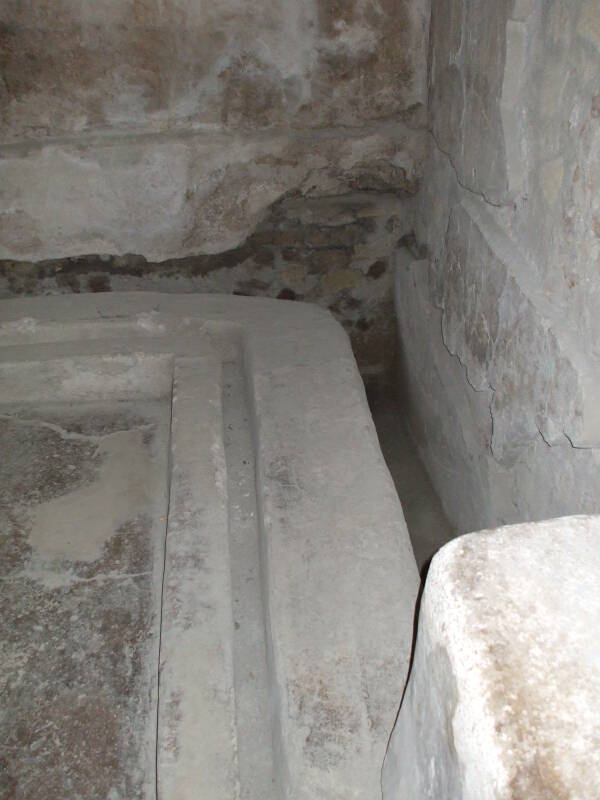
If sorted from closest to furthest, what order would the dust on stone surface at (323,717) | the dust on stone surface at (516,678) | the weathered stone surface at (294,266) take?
the dust on stone surface at (516,678)
the dust on stone surface at (323,717)
the weathered stone surface at (294,266)

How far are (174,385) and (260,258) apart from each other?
1.05 metres

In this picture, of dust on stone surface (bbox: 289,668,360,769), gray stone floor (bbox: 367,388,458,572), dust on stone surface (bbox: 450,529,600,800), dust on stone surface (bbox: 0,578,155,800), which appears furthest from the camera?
gray stone floor (bbox: 367,388,458,572)

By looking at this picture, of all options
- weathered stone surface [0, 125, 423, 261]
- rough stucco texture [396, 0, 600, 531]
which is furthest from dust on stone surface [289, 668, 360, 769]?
weathered stone surface [0, 125, 423, 261]

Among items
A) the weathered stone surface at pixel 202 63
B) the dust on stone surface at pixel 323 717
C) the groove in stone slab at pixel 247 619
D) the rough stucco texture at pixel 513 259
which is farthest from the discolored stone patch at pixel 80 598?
the weathered stone surface at pixel 202 63

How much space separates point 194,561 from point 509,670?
91 cm

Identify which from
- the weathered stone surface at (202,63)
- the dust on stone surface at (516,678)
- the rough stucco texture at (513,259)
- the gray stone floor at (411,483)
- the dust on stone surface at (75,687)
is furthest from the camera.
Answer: the gray stone floor at (411,483)

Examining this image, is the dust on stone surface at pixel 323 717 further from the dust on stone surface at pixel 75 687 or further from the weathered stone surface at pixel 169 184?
the weathered stone surface at pixel 169 184

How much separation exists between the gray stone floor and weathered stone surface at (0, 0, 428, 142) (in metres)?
1.27

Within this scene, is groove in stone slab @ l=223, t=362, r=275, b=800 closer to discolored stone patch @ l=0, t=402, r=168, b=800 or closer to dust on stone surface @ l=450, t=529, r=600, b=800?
discolored stone patch @ l=0, t=402, r=168, b=800

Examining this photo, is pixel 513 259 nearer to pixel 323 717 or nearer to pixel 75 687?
pixel 323 717

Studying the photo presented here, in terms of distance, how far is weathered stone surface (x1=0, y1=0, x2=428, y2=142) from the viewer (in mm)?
2494

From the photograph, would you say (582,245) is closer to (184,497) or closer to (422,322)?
(184,497)

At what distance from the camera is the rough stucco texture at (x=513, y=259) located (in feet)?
4.91

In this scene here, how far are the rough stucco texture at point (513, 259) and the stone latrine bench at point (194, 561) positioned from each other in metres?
0.37
